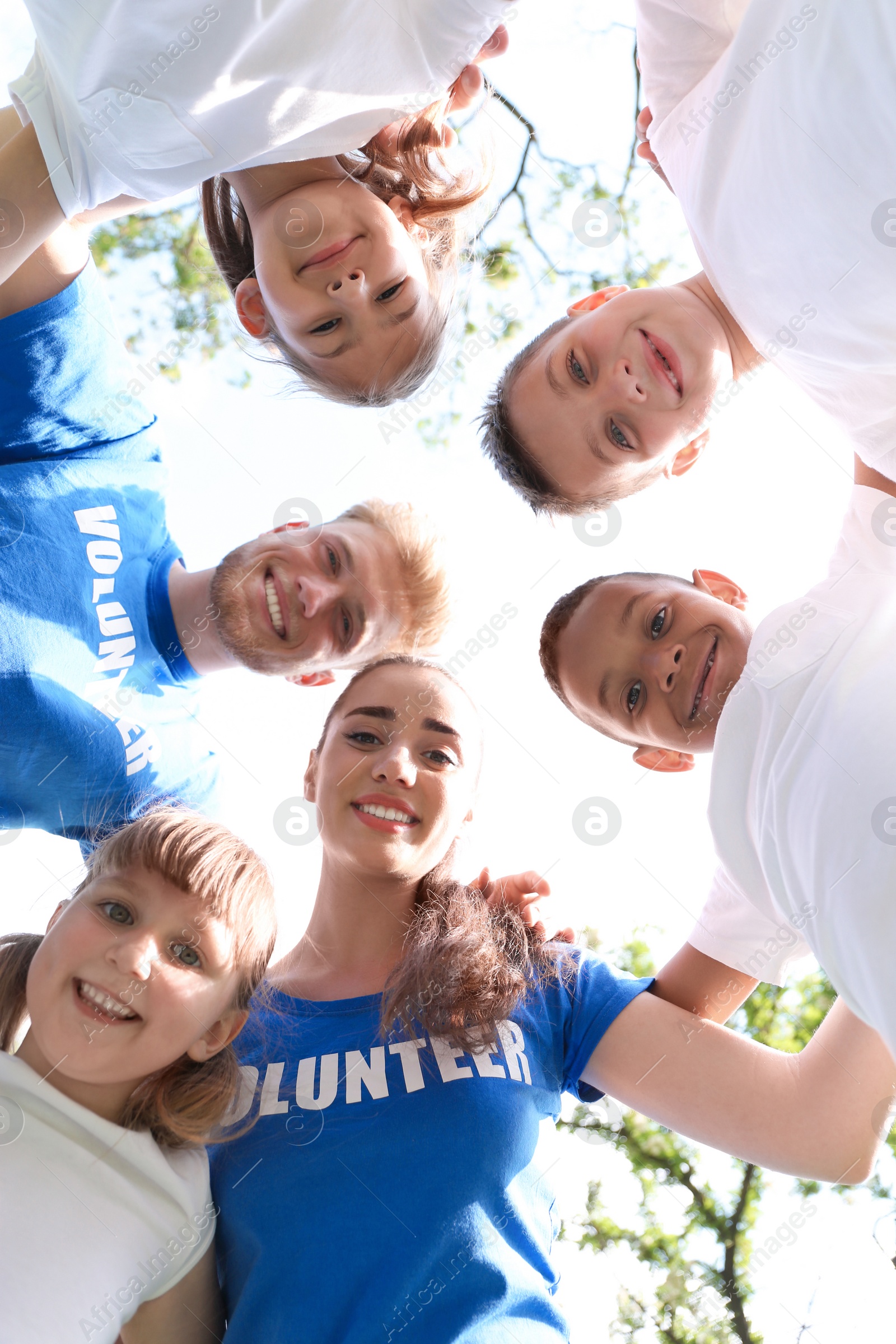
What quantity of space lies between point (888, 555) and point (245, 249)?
2120 millimetres

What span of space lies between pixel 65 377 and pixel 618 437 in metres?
1.60

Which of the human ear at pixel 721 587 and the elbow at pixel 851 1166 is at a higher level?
the human ear at pixel 721 587

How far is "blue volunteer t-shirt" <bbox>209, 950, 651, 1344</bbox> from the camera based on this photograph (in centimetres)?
195

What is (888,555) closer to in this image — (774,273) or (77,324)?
(774,273)

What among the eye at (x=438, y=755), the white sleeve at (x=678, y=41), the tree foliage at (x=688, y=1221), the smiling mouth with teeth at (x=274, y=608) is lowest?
the tree foliage at (x=688, y=1221)

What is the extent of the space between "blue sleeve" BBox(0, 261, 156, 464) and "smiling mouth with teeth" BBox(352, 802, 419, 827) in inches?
56.5

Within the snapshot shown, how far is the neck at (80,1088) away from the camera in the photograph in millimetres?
2088

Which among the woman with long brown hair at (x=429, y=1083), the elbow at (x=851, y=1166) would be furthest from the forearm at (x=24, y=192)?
the elbow at (x=851, y=1166)

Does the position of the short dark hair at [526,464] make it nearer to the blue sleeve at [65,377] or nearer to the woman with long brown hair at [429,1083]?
the woman with long brown hair at [429,1083]

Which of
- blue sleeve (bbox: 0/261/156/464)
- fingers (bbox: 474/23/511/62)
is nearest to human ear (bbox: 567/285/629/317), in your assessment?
fingers (bbox: 474/23/511/62)

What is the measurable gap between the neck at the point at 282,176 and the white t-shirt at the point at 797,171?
84cm

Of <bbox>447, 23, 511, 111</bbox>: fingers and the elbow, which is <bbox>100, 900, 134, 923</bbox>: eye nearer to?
the elbow

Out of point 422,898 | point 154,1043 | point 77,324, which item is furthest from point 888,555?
point 77,324

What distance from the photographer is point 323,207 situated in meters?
2.34
